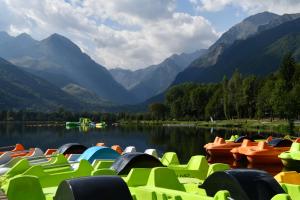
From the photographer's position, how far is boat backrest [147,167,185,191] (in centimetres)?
1483

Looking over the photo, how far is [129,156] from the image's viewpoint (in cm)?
2041

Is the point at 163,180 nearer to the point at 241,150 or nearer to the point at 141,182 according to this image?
the point at 141,182

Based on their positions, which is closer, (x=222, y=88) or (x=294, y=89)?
(x=294, y=89)

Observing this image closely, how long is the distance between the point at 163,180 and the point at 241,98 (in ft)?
416

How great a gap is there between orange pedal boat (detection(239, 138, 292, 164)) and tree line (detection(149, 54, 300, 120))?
55714mm

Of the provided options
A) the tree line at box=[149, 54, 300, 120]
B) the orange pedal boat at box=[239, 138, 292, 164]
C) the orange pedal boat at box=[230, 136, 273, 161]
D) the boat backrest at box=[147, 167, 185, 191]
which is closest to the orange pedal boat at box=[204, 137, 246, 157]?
the orange pedal boat at box=[230, 136, 273, 161]

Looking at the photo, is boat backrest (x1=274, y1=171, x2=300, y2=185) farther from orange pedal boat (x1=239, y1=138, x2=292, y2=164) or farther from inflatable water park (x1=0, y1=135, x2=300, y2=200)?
orange pedal boat (x1=239, y1=138, x2=292, y2=164)

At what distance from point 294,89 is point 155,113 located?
93.3 meters

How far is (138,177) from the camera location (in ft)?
55.6

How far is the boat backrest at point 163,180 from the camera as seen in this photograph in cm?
1483

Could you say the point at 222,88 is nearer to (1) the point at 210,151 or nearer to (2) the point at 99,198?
(1) the point at 210,151

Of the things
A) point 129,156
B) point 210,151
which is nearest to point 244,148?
point 210,151

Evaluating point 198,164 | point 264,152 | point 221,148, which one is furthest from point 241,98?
point 198,164

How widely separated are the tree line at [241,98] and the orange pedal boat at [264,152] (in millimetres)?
55714
